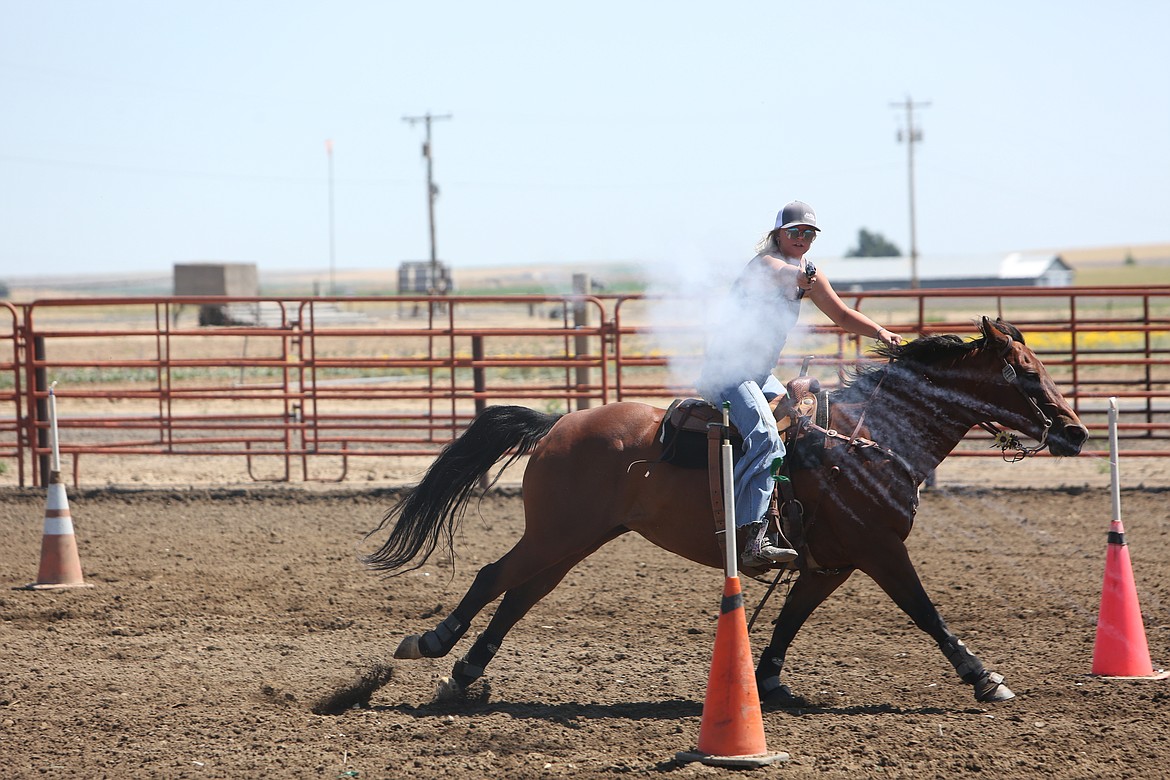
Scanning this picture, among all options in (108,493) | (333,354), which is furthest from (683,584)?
(333,354)

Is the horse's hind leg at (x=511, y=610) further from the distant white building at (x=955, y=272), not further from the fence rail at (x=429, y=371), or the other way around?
the distant white building at (x=955, y=272)

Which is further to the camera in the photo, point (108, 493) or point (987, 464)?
point (987, 464)

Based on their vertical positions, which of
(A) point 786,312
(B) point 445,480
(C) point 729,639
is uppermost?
(A) point 786,312

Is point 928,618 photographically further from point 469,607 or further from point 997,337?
point 469,607

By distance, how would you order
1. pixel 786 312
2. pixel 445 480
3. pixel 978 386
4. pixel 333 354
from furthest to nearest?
1. pixel 333 354
2. pixel 445 480
3. pixel 978 386
4. pixel 786 312

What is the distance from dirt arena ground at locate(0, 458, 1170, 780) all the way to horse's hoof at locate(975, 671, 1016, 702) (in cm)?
5

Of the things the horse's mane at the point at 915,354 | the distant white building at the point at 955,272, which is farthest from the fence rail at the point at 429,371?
the distant white building at the point at 955,272

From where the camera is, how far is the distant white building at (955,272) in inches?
3622

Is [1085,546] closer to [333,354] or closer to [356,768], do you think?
[356,768]

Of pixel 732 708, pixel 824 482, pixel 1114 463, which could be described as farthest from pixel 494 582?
pixel 1114 463

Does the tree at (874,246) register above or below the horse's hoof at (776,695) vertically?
above

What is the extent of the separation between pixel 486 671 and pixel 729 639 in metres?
1.81

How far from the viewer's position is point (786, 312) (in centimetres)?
498

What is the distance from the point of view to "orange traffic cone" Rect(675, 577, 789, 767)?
4.27 metres
